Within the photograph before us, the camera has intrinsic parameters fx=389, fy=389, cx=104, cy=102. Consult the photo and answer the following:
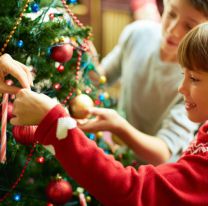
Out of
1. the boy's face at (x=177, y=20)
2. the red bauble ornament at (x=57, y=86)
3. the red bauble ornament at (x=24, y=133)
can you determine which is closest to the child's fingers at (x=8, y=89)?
the red bauble ornament at (x=24, y=133)

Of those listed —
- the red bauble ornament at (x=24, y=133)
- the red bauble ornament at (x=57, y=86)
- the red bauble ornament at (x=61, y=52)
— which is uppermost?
the red bauble ornament at (x=61, y=52)

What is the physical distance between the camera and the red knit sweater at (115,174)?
2.40 ft

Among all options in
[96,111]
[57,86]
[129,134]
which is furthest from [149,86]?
[57,86]

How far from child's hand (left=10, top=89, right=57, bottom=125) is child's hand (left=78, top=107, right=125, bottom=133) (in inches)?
13.5

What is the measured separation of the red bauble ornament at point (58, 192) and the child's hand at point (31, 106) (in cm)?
32

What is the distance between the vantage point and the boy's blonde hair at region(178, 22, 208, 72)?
82cm

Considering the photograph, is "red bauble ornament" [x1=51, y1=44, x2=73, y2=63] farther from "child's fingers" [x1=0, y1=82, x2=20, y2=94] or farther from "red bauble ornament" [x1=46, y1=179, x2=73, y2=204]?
"red bauble ornament" [x1=46, y1=179, x2=73, y2=204]

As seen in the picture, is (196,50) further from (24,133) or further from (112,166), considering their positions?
(24,133)

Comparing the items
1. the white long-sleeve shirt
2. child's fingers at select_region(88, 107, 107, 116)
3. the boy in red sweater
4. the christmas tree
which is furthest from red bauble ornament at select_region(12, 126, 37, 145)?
the white long-sleeve shirt

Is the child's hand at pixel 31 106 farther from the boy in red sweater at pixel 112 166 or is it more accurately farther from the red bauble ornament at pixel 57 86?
the red bauble ornament at pixel 57 86

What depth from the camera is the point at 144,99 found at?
144 cm

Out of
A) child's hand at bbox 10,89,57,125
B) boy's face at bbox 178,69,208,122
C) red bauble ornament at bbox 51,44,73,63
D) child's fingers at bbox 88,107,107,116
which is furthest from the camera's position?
child's fingers at bbox 88,107,107,116

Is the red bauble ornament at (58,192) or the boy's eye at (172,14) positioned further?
the boy's eye at (172,14)

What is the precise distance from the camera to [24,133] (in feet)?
2.86
